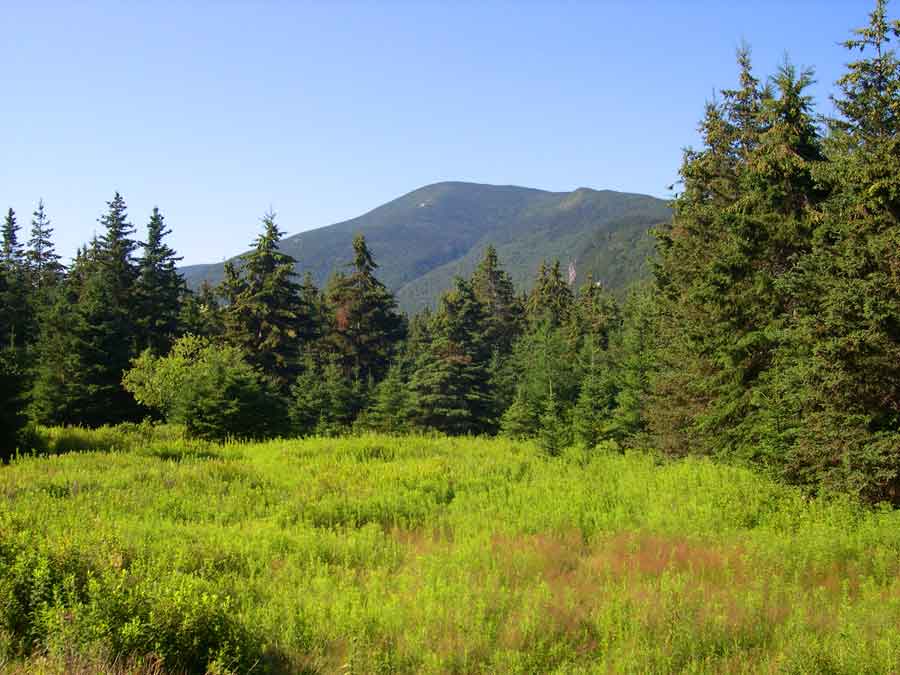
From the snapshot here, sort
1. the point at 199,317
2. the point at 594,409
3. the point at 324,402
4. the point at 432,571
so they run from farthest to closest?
the point at 199,317 → the point at 324,402 → the point at 594,409 → the point at 432,571

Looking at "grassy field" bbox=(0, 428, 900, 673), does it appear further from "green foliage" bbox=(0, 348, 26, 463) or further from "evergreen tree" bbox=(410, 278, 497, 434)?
"evergreen tree" bbox=(410, 278, 497, 434)

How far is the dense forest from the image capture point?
44.1 ft

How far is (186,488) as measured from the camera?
1264cm

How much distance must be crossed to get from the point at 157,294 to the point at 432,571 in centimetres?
4511

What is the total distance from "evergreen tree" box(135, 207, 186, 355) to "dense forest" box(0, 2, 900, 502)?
0.59 ft

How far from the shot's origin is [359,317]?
58.0 metres

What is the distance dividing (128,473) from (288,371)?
1381 inches

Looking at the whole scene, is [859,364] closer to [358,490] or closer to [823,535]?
[823,535]

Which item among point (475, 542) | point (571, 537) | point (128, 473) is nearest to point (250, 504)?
point (128, 473)

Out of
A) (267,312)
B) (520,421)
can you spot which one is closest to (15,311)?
(267,312)

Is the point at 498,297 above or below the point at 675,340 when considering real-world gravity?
above

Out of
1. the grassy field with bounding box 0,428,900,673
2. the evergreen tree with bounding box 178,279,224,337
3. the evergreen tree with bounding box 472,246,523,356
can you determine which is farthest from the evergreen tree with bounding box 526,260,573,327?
the grassy field with bounding box 0,428,900,673

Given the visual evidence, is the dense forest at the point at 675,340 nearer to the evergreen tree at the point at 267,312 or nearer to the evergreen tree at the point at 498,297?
the evergreen tree at the point at 267,312

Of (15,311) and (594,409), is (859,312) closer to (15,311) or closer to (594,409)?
(594,409)
